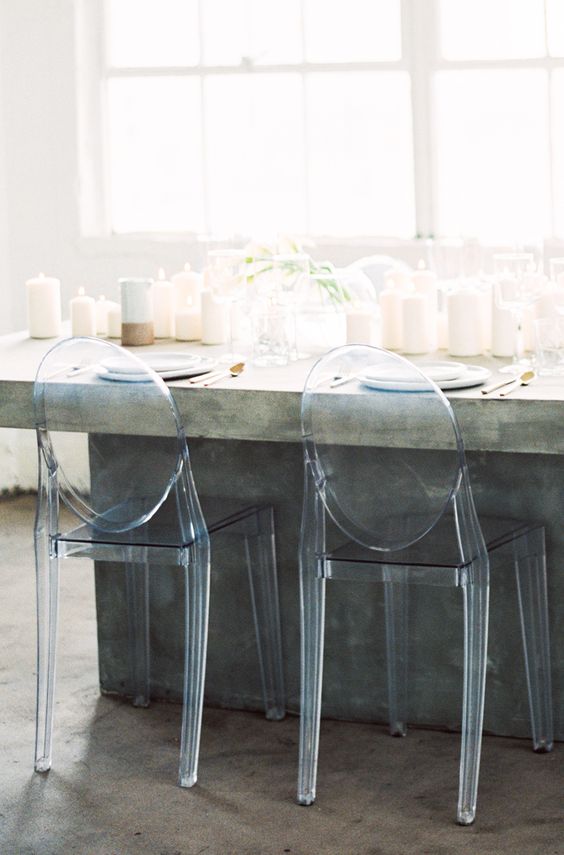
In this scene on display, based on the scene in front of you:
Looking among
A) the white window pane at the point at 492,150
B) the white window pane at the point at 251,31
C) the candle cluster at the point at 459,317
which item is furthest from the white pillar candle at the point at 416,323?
the white window pane at the point at 251,31

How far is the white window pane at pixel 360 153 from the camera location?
16.5 feet

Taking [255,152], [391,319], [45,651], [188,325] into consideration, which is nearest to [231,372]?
[391,319]

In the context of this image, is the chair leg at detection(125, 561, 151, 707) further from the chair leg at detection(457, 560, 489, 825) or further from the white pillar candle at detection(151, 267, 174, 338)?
the chair leg at detection(457, 560, 489, 825)

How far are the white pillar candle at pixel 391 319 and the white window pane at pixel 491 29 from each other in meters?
1.84

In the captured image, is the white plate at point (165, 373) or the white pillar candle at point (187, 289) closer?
the white plate at point (165, 373)

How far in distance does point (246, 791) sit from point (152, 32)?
3324 millimetres

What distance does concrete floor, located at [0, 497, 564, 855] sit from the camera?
105 inches

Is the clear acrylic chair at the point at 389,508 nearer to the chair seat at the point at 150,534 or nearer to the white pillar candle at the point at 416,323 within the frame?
the chair seat at the point at 150,534

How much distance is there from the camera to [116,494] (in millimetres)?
2977

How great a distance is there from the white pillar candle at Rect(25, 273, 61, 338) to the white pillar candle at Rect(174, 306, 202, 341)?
352mm

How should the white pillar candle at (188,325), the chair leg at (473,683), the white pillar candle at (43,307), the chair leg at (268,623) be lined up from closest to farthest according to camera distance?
the chair leg at (473,683), the chair leg at (268,623), the white pillar candle at (188,325), the white pillar candle at (43,307)

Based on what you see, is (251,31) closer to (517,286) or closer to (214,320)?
(214,320)

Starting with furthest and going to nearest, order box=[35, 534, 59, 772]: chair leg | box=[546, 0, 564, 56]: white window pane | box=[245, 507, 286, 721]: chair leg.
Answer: box=[546, 0, 564, 56]: white window pane, box=[245, 507, 286, 721]: chair leg, box=[35, 534, 59, 772]: chair leg

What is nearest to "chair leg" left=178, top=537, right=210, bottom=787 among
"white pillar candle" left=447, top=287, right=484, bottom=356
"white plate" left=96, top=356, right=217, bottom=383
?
"white plate" left=96, top=356, right=217, bottom=383
